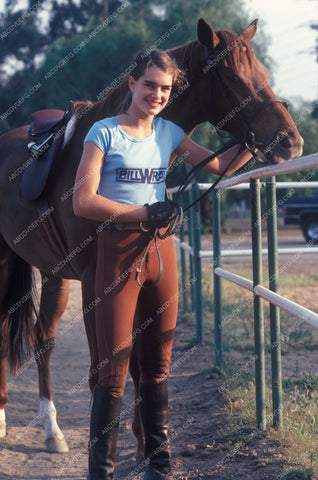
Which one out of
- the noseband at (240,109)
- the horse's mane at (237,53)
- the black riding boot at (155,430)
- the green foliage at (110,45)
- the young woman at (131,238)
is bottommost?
the black riding boot at (155,430)

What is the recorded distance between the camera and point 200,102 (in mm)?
2918

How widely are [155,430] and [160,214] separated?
954mm

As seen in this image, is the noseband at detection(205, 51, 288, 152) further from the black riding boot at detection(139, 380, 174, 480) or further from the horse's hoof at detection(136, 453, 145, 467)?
the horse's hoof at detection(136, 453, 145, 467)

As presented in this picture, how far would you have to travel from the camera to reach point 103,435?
2277mm

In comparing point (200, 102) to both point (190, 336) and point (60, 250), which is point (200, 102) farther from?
point (190, 336)

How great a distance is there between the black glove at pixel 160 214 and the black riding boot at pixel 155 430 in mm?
726

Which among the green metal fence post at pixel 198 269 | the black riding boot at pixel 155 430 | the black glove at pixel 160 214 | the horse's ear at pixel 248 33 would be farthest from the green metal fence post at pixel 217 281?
the black glove at pixel 160 214

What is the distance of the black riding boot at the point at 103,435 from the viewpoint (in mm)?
2264

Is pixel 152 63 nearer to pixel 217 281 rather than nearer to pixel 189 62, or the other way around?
pixel 189 62

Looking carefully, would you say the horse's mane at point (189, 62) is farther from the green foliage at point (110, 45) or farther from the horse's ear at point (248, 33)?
the green foliage at point (110, 45)

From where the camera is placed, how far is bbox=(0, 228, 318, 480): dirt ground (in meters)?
2.74

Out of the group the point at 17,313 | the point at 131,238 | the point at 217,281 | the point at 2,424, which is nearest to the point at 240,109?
the point at 131,238

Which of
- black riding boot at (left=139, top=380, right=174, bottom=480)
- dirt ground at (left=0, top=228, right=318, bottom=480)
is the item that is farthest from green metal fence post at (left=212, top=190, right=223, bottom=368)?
black riding boot at (left=139, top=380, right=174, bottom=480)

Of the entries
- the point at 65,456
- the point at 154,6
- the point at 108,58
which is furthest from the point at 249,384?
the point at 154,6
